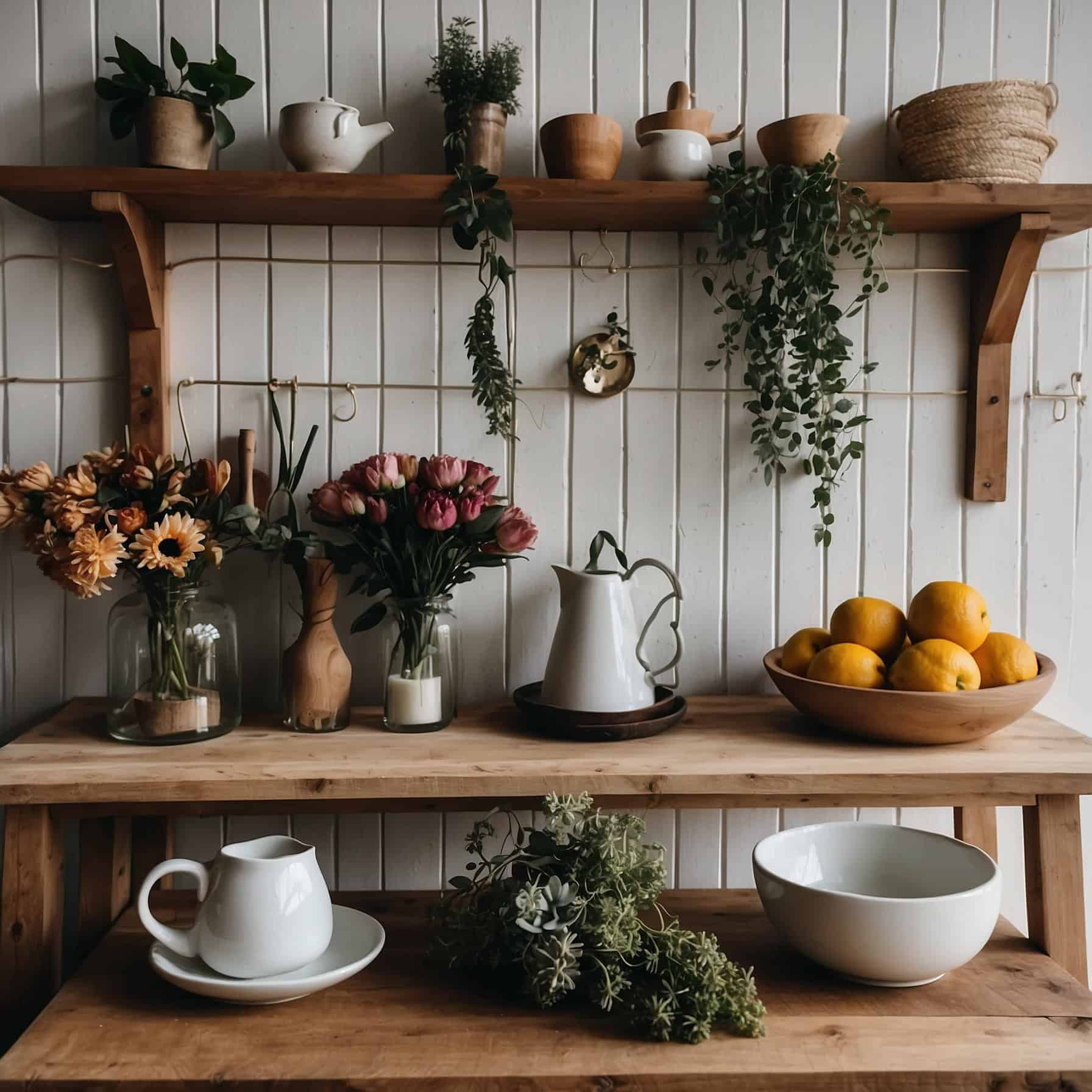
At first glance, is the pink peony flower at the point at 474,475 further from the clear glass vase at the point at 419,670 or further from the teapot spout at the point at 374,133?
the teapot spout at the point at 374,133

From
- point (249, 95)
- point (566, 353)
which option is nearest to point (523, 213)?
point (566, 353)

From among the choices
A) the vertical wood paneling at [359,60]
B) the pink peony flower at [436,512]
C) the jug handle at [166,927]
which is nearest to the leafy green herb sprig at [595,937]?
the jug handle at [166,927]

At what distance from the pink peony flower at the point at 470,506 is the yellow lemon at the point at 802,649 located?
0.49 m

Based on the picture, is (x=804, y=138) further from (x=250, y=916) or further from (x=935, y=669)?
(x=250, y=916)

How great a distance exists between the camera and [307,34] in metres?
1.57

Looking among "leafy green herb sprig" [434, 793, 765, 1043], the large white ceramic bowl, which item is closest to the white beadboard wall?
the large white ceramic bowl

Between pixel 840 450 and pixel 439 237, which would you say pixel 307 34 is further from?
pixel 840 450

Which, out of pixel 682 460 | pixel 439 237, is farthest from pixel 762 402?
pixel 439 237

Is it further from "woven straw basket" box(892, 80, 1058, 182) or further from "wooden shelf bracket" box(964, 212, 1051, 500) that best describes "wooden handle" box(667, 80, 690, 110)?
"wooden shelf bracket" box(964, 212, 1051, 500)

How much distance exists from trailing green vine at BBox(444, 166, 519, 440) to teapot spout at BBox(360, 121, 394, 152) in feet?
0.40

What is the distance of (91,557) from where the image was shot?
128 cm

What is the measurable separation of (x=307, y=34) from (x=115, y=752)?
3.56ft

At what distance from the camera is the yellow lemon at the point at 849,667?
1380 mm

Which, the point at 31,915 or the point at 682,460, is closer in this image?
the point at 31,915
